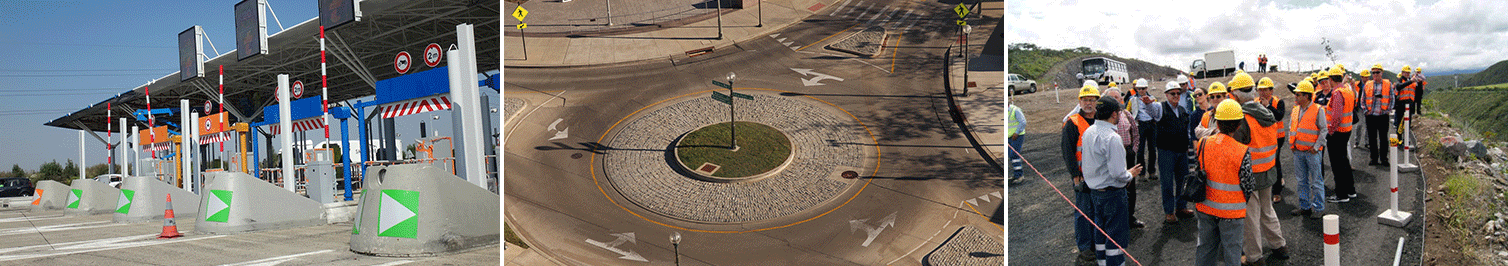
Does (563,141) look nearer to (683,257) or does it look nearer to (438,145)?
(683,257)

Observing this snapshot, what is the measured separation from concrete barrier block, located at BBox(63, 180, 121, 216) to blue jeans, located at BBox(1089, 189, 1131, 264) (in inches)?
1011

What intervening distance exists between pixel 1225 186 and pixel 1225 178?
0.07 meters

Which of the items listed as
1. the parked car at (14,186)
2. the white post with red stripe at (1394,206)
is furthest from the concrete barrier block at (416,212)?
the parked car at (14,186)

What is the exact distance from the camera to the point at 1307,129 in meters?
7.96

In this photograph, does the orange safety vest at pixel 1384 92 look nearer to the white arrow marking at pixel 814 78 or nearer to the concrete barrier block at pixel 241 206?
the white arrow marking at pixel 814 78

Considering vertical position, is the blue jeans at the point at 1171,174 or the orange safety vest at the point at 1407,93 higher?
the orange safety vest at the point at 1407,93

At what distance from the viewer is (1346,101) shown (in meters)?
8.58

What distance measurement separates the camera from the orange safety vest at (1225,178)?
236 inches

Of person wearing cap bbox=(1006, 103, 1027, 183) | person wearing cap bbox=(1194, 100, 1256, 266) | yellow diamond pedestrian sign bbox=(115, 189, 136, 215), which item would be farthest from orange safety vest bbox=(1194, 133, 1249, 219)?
yellow diamond pedestrian sign bbox=(115, 189, 136, 215)

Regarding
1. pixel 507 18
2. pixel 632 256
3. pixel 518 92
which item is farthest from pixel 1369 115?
pixel 507 18

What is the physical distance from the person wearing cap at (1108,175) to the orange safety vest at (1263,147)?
110 centimetres

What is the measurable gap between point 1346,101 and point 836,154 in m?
9.41

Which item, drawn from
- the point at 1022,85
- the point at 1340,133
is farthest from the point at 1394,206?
the point at 1022,85

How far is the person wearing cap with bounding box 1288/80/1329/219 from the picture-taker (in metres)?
7.76
